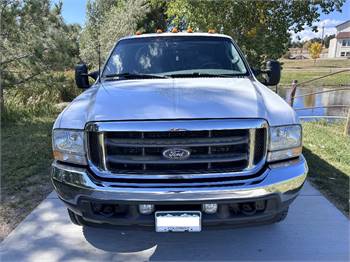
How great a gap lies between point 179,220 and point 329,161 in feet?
12.8

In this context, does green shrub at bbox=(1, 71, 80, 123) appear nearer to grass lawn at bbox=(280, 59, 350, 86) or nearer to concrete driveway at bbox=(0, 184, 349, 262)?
concrete driveway at bbox=(0, 184, 349, 262)

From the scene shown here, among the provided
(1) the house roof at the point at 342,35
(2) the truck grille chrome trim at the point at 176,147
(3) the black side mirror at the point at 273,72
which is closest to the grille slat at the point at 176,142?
(2) the truck grille chrome trim at the point at 176,147

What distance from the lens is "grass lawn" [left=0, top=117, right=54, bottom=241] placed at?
422 cm

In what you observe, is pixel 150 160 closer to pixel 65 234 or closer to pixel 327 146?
pixel 65 234

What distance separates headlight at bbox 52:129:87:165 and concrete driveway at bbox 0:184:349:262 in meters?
0.76

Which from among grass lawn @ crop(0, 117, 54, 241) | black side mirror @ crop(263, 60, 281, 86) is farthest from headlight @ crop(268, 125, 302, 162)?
grass lawn @ crop(0, 117, 54, 241)

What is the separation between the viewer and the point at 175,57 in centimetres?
446

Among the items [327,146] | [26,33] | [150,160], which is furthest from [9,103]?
[150,160]

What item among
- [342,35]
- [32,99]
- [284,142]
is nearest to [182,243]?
[284,142]

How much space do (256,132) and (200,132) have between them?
417mm

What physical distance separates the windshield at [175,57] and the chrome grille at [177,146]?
1.40 meters

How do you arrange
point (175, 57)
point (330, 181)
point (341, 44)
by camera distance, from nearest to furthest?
1. point (175, 57)
2. point (330, 181)
3. point (341, 44)

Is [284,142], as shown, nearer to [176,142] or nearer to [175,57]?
[176,142]

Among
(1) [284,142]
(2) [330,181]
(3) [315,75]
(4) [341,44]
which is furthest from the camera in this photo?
(4) [341,44]
